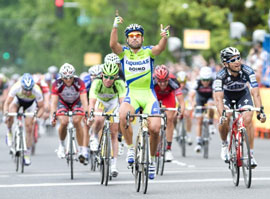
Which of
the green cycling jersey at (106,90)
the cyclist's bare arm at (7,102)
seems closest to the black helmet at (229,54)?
the green cycling jersey at (106,90)

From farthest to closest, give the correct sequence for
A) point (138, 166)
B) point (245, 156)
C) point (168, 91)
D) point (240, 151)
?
point (168, 91), point (240, 151), point (245, 156), point (138, 166)

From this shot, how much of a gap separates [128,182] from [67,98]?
2937 mm

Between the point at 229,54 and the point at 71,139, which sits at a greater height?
the point at 229,54

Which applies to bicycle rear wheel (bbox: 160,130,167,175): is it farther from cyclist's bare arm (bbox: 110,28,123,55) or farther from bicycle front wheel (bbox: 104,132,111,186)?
cyclist's bare arm (bbox: 110,28,123,55)

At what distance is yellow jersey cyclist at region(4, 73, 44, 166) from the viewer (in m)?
17.9

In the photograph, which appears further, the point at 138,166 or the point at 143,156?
the point at 138,166

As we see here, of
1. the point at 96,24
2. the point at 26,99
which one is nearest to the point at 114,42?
the point at 26,99

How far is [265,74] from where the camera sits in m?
28.3

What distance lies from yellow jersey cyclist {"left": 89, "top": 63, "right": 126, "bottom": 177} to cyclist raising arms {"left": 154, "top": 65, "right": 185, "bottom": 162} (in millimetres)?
1415

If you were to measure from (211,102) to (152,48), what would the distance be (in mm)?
8308

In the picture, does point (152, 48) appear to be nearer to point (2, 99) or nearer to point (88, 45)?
point (2, 99)

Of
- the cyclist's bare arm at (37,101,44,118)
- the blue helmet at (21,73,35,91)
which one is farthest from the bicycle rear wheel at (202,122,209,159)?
the blue helmet at (21,73,35,91)

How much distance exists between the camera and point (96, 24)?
66.8 metres

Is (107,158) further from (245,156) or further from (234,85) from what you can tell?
(234,85)
